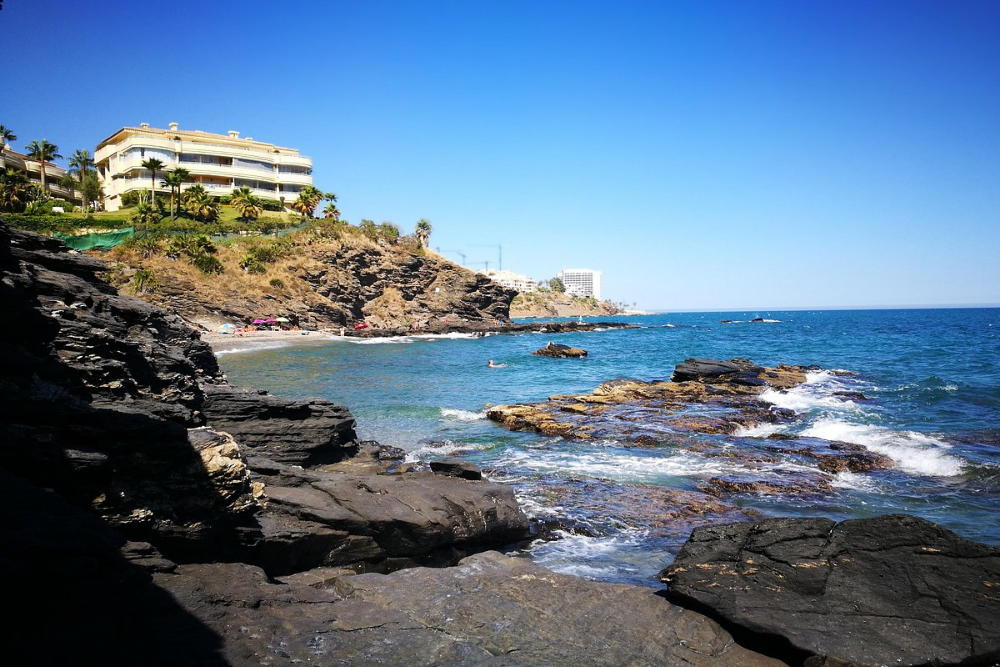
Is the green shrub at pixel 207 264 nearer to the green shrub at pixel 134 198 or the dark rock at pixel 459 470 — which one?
the green shrub at pixel 134 198

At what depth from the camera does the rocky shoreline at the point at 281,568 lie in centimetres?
459

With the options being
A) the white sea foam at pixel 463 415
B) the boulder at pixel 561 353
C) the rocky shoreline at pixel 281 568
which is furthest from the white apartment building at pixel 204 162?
the rocky shoreline at pixel 281 568

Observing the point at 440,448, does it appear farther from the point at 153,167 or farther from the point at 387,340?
the point at 153,167

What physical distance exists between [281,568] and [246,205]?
7686 cm

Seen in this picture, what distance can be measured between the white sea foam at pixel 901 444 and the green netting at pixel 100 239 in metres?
62.5

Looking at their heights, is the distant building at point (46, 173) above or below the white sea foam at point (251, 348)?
above

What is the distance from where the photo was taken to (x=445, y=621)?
6.31m

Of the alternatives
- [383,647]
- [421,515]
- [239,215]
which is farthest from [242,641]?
[239,215]

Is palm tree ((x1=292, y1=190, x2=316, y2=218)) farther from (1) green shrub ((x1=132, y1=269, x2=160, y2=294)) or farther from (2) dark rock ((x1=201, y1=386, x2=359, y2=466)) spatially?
(2) dark rock ((x1=201, y1=386, x2=359, y2=466))

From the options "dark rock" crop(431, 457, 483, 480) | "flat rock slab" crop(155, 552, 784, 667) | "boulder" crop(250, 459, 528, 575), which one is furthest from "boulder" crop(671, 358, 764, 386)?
"flat rock slab" crop(155, 552, 784, 667)

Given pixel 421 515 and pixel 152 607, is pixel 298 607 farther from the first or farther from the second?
pixel 421 515

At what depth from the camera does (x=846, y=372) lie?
113ft

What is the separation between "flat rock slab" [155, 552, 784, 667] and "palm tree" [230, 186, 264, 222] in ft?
253

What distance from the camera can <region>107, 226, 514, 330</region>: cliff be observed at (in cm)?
6109
